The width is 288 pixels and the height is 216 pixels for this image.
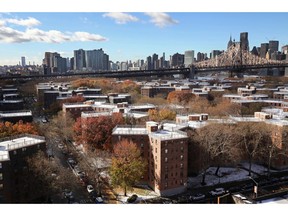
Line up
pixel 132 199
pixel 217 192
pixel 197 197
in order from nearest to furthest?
pixel 132 199 < pixel 197 197 < pixel 217 192

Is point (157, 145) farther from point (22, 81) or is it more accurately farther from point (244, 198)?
point (22, 81)

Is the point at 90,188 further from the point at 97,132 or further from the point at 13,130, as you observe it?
the point at 13,130

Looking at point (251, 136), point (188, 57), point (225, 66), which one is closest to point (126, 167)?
point (251, 136)

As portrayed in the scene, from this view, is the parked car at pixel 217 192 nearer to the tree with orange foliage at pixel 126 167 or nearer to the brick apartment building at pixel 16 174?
the tree with orange foliage at pixel 126 167

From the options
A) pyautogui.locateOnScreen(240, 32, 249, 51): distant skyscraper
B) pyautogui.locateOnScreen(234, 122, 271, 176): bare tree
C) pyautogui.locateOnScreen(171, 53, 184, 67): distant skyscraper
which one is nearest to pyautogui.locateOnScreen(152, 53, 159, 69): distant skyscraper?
pyautogui.locateOnScreen(171, 53, 184, 67): distant skyscraper

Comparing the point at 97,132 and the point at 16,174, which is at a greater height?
the point at 97,132

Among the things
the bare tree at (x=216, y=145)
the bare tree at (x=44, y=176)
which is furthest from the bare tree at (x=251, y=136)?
the bare tree at (x=44, y=176)

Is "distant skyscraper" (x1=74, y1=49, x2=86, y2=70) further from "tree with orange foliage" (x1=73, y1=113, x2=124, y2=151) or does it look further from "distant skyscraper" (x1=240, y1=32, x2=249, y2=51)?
"tree with orange foliage" (x1=73, y1=113, x2=124, y2=151)
